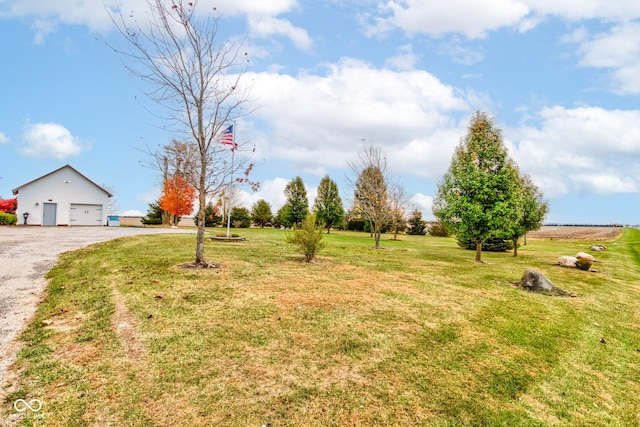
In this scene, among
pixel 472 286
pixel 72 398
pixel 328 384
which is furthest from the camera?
pixel 472 286

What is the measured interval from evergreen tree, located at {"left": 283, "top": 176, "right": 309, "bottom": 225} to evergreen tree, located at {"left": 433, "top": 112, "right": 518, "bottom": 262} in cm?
2669

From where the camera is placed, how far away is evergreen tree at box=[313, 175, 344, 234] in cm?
3972

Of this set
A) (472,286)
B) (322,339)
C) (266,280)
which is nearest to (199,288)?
(266,280)

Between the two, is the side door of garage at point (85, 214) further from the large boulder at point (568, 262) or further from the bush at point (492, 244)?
the large boulder at point (568, 262)

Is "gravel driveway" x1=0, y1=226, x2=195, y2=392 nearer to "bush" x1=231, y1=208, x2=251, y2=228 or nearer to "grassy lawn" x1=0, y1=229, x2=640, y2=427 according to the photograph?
"grassy lawn" x1=0, y1=229, x2=640, y2=427

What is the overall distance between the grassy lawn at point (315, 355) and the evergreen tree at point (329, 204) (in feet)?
103

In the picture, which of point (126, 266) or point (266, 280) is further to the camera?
point (126, 266)

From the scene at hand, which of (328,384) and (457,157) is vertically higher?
(457,157)

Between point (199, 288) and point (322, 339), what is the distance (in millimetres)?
3602

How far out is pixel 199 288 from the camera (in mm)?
7211

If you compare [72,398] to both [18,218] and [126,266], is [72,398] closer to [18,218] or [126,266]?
[126,266]

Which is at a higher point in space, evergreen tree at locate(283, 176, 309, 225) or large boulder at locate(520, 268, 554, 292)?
evergreen tree at locate(283, 176, 309, 225)

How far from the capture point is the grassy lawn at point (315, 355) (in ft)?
11.2

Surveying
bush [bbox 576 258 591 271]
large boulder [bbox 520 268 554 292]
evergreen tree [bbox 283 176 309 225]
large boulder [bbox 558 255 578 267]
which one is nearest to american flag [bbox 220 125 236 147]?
large boulder [bbox 520 268 554 292]
